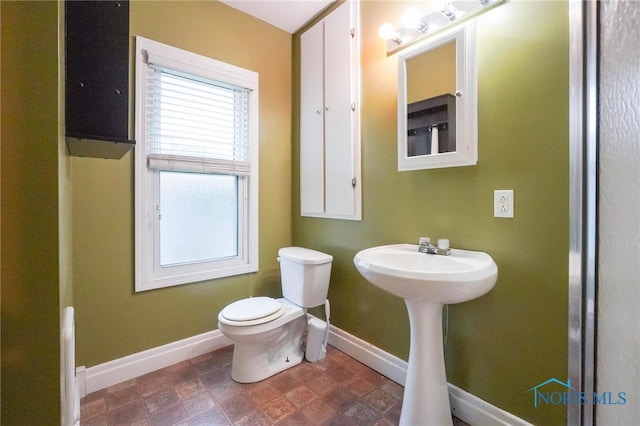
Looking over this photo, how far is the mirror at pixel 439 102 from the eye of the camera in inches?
51.8

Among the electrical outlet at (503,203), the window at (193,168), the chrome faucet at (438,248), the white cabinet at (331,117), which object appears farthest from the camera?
the white cabinet at (331,117)

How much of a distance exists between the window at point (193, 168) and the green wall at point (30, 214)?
1306mm

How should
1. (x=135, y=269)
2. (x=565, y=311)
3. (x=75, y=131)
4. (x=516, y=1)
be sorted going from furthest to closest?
(x=135, y=269), (x=516, y=1), (x=565, y=311), (x=75, y=131)

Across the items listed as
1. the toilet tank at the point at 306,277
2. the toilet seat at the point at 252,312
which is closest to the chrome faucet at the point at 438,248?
the toilet tank at the point at 306,277

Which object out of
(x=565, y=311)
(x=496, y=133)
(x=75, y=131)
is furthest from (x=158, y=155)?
(x=565, y=311)

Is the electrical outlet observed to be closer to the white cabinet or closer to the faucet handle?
the faucet handle

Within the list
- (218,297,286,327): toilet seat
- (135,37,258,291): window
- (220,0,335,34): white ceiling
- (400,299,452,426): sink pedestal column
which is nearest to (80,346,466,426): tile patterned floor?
(400,299,452,426): sink pedestal column

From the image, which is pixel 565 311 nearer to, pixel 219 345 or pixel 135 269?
pixel 219 345

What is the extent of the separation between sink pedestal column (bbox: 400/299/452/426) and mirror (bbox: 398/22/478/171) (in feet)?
2.40

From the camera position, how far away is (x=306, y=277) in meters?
1.86

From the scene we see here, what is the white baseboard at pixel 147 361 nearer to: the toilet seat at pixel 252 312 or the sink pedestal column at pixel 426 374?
the toilet seat at pixel 252 312

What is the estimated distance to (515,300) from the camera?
123 cm

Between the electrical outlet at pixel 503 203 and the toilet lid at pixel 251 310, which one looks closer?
the electrical outlet at pixel 503 203

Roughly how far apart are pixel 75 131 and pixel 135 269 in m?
1.06
